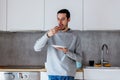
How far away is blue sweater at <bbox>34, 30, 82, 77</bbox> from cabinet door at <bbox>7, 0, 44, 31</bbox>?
1.19 meters

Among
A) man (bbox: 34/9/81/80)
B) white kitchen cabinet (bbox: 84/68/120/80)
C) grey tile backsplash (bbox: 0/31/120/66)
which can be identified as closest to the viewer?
man (bbox: 34/9/81/80)

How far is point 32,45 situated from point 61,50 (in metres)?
1.65

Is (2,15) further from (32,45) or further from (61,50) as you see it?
(61,50)

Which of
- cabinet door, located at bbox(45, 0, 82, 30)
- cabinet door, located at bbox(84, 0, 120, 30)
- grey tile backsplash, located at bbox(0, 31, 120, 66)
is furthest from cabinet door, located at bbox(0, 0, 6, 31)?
cabinet door, located at bbox(84, 0, 120, 30)

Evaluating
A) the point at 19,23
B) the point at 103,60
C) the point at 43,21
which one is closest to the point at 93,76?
the point at 103,60

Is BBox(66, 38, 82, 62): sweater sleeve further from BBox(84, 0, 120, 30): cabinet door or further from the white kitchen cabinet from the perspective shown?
BBox(84, 0, 120, 30): cabinet door

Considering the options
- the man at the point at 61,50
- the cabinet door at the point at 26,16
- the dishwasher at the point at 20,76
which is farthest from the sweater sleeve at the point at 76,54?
the cabinet door at the point at 26,16

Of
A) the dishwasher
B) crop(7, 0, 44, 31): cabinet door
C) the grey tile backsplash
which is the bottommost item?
the dishwasher

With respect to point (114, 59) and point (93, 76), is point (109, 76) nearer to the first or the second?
point (93, 76)

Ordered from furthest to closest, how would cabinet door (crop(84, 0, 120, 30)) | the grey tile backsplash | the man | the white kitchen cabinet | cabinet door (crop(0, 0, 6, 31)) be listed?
the grey tile backsplash → cabinet door (crop(0, 0, 6, 31)) → cabinet door (crop(84, 0, 120, 30)) → the white kitchen cabinet → the man

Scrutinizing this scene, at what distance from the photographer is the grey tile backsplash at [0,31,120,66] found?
12.1 ft

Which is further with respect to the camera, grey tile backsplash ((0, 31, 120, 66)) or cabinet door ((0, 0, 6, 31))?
grey tile backsplash ((0, 31, 120, 66))

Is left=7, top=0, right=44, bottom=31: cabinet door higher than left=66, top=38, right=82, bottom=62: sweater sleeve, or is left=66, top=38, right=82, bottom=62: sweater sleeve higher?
left=7, top=0, right=44, bottom=31: cabinet door

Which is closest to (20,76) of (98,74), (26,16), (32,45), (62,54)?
(32,45)
